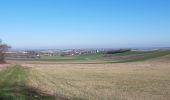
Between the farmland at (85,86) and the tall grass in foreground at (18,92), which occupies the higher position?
the tall grass in foreground at (18,92)

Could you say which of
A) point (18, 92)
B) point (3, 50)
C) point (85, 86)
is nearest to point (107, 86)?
point (85, 86)

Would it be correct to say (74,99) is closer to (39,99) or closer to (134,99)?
(39,99)

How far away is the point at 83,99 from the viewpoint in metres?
15.5

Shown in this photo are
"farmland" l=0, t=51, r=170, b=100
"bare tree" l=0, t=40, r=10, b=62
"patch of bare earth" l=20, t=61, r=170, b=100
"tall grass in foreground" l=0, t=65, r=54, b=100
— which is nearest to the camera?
"tall grass in foreground" l=0, t=65, r=54, b=100

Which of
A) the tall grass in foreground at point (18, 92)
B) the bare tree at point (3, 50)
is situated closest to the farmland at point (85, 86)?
the tall grass in foreground at point (18, 92)

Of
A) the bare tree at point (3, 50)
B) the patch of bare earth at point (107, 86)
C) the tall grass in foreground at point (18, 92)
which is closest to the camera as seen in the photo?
the tall grass in foreground at point (18, 92)

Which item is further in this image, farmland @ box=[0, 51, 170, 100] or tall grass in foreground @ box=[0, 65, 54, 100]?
farmland @ box=[0, 51, 170, 100]

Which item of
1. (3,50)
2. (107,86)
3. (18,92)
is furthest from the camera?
(3,50)

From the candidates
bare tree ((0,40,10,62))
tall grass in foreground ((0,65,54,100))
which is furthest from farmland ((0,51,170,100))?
bare tree ((0,40,10,62))

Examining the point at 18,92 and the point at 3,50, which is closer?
the point at 18,92

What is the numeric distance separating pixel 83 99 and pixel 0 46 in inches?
2996

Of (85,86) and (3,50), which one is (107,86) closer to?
(85,86)

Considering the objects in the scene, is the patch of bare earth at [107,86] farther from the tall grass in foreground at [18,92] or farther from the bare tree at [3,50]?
the bare tree at [3,50]

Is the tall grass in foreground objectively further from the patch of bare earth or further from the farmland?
the patch of bare earth
